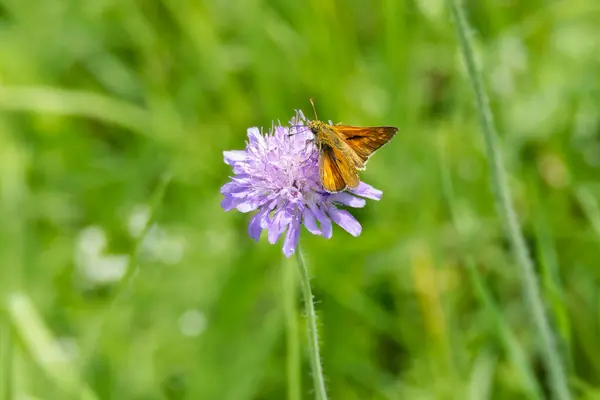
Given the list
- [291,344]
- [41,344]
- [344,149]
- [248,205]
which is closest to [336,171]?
[344,149]

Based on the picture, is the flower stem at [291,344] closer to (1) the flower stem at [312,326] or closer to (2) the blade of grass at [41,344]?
(1) the flower stem at [312,326]

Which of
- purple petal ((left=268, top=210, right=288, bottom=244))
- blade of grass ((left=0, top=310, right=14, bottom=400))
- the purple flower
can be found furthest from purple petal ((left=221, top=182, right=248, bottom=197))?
blade of grass ((left=0, top=310, right=14, bottom=400))

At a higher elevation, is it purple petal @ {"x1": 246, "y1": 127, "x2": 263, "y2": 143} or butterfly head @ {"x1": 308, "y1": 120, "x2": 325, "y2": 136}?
purple petal @ {"x1": 246, "y1": 127, "x2": 263, "y2": 143}

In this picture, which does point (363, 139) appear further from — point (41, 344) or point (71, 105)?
point (71, 105)

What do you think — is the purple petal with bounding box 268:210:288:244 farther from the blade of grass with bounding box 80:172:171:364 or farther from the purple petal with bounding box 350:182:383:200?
the blade of grass with bounding box 80:172:171:364

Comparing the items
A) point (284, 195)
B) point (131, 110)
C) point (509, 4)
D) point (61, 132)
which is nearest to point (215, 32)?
point (131, 110)

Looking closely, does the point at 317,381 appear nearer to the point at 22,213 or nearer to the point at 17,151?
the point at 22,213

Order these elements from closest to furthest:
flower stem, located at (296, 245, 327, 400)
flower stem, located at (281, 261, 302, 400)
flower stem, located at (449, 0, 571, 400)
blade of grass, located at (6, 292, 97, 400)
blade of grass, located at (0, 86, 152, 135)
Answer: flower stem, located at (296, 245, 327, 400)
flower stem, located at (449, 0, 571, 400)
flower stem, located at (281, 261, 302, 400)
blade of grass, located at (6, 292, 97, 400)
blade of grass, located at (0, 86, 152, 135)
